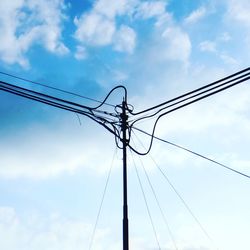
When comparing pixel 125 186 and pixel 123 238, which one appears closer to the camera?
pixel 123 238

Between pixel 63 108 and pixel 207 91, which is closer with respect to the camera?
pixel 207 91

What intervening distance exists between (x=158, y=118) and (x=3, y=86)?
542 cm

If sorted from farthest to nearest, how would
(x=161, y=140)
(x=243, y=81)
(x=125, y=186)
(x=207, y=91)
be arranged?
(x=161, y=140), (x=125, y=186), (x=207, y=91), (x=243, y=81)

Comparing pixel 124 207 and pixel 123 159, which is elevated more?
pixel 123 159

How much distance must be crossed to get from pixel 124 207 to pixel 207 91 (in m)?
4.54

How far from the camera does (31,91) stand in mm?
11344

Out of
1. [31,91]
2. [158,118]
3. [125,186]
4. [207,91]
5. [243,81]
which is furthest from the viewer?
[158,118]

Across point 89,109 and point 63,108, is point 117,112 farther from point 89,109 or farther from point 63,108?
point 63,108

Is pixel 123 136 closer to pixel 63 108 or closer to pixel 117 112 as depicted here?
pixel 117 112

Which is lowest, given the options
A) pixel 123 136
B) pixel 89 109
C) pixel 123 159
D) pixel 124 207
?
pixel 124 207

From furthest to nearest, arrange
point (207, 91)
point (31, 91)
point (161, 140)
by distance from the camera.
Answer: point (161, 140) < point (31, 91) < point (207, 91)

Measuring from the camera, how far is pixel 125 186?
12109mm

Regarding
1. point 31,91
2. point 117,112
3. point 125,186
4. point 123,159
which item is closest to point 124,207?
point 125,186

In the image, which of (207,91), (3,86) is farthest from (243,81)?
(3,86)
